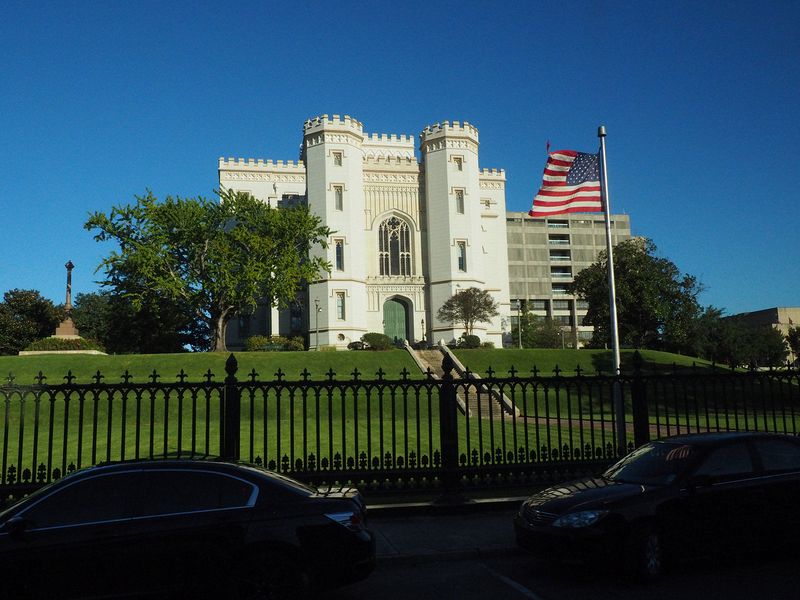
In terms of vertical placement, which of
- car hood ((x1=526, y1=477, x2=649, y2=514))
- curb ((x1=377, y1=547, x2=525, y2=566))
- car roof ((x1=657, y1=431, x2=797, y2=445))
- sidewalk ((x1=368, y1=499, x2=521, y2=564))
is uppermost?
car roof ((x1=657, y1=431, x2=797, y2=445))

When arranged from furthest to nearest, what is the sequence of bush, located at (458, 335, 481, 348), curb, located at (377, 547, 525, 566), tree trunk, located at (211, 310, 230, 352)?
1. bush, located at (458, 335, 481, 348)
2. tree trunk, located at (211, 310, 230, 352)
3. curb, located at (377, 547, 525, 566)

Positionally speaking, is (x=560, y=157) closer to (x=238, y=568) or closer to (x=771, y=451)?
(x=771, y=451)

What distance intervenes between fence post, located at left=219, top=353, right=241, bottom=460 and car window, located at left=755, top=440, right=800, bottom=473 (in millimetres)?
6854

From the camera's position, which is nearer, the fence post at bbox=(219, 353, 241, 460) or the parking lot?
the parking lot

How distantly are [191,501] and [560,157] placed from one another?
42.8 feet

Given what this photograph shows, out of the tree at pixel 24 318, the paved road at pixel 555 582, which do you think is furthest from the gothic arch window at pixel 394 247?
the paved road at pixel 555 582

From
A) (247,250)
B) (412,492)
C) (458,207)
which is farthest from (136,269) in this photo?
(412,492)

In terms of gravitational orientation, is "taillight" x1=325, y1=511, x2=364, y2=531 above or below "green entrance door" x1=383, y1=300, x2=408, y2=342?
below

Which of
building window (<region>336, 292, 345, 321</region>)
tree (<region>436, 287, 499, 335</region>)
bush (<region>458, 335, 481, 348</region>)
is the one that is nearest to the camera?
bush (<region>458, 335, 481, 348</region>)

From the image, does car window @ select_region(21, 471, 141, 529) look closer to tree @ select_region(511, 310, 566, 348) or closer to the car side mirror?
the car side mirror

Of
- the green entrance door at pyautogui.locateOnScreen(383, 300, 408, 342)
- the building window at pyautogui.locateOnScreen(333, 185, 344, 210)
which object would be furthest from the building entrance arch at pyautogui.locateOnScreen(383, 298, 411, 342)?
the building window at pyautogui.locateOnScreen(333, 185, 344, 210)

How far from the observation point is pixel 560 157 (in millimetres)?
15789

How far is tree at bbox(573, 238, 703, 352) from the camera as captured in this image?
51844 millimetres

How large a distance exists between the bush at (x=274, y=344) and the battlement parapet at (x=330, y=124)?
733 inches
